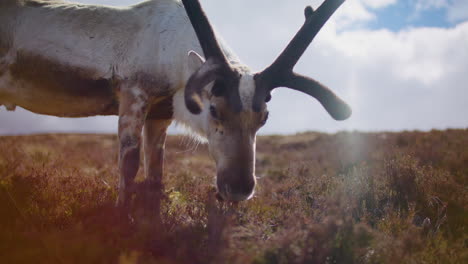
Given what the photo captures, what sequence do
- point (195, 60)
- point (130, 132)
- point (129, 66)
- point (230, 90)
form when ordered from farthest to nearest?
point (129, 66) → point (130, 132) → point (195, 60) → point (230, 90)

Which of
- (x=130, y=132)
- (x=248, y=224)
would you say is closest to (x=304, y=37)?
(x=248, y=224)

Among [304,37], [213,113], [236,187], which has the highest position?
[304,37]

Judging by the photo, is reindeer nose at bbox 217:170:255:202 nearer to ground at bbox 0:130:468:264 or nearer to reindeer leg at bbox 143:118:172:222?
ground at bbox 0:130:468:264

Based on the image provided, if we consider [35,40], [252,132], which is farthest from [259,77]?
[35,40]

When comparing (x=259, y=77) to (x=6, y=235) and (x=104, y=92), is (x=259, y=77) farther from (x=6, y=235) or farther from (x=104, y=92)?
(x=6, y=235)

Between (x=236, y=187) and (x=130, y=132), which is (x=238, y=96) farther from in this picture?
(x=130, y=132)

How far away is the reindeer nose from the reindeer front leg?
1.63 meters

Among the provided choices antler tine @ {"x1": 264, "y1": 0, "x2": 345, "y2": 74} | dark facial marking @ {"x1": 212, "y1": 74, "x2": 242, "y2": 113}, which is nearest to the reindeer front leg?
dark facial marking @ {"x1": 212, "y1": 74, "x2": 242, "y2": 113}

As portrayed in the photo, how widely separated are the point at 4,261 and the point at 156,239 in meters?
1.16

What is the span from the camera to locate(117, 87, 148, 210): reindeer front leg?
471cm

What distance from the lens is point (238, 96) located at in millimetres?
3709

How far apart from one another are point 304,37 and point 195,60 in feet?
4.22

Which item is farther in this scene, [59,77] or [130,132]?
[59,77]

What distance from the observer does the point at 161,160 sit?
590 centimetres
